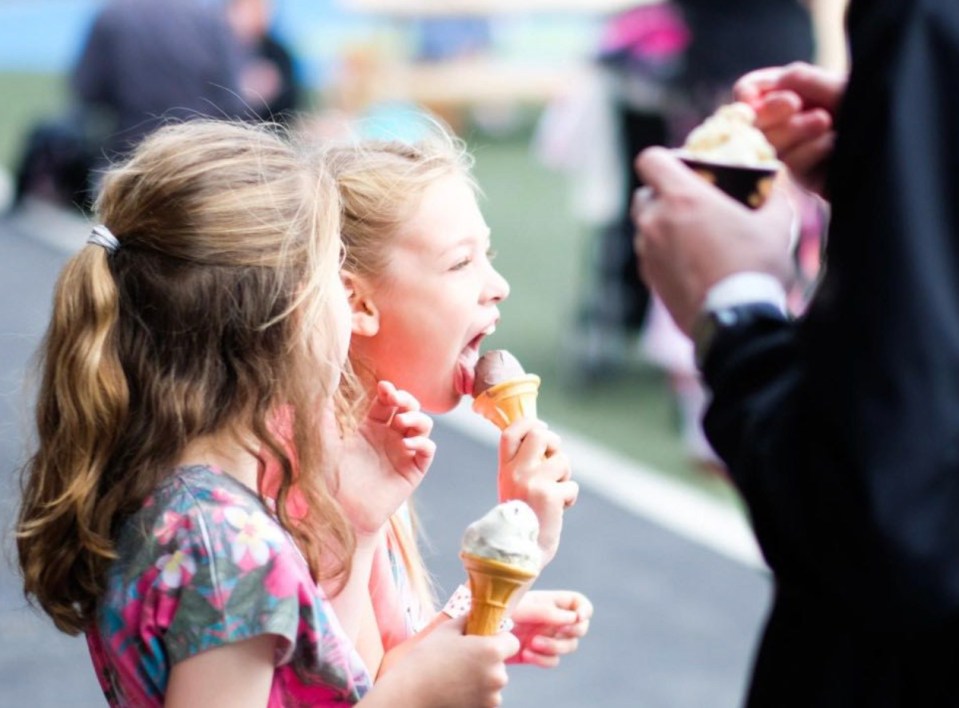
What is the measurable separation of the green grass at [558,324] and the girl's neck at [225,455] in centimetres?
338

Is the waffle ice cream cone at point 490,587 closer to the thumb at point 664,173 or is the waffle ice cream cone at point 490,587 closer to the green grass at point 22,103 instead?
the thumb at point 664,173

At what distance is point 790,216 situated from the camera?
5.87 feet

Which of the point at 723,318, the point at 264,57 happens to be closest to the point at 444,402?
the point at 723,318

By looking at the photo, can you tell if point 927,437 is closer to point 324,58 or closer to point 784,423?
point 784,423

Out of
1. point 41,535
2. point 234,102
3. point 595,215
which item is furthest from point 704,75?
point 41,535

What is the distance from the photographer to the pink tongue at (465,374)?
6.68 ft

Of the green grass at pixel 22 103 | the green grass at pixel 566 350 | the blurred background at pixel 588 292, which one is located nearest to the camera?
the blurred background at pixel 588 292

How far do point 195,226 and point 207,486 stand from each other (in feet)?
0.97

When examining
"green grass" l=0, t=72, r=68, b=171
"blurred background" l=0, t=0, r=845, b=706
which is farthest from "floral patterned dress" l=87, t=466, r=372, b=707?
"green grass" l=0, t=72, r=68, b=171

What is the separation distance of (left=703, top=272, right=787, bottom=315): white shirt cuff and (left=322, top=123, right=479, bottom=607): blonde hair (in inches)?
21.2

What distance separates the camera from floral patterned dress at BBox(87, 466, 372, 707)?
1.74 metres

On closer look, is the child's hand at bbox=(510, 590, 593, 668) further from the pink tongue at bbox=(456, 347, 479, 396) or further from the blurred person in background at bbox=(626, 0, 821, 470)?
the blurred person in background at bbox=(626, 0, 821, 470)

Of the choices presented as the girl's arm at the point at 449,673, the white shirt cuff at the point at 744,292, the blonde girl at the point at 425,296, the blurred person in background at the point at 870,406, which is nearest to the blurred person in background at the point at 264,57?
the blonde girl at the point at 425,296

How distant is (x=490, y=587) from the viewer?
1.71m
